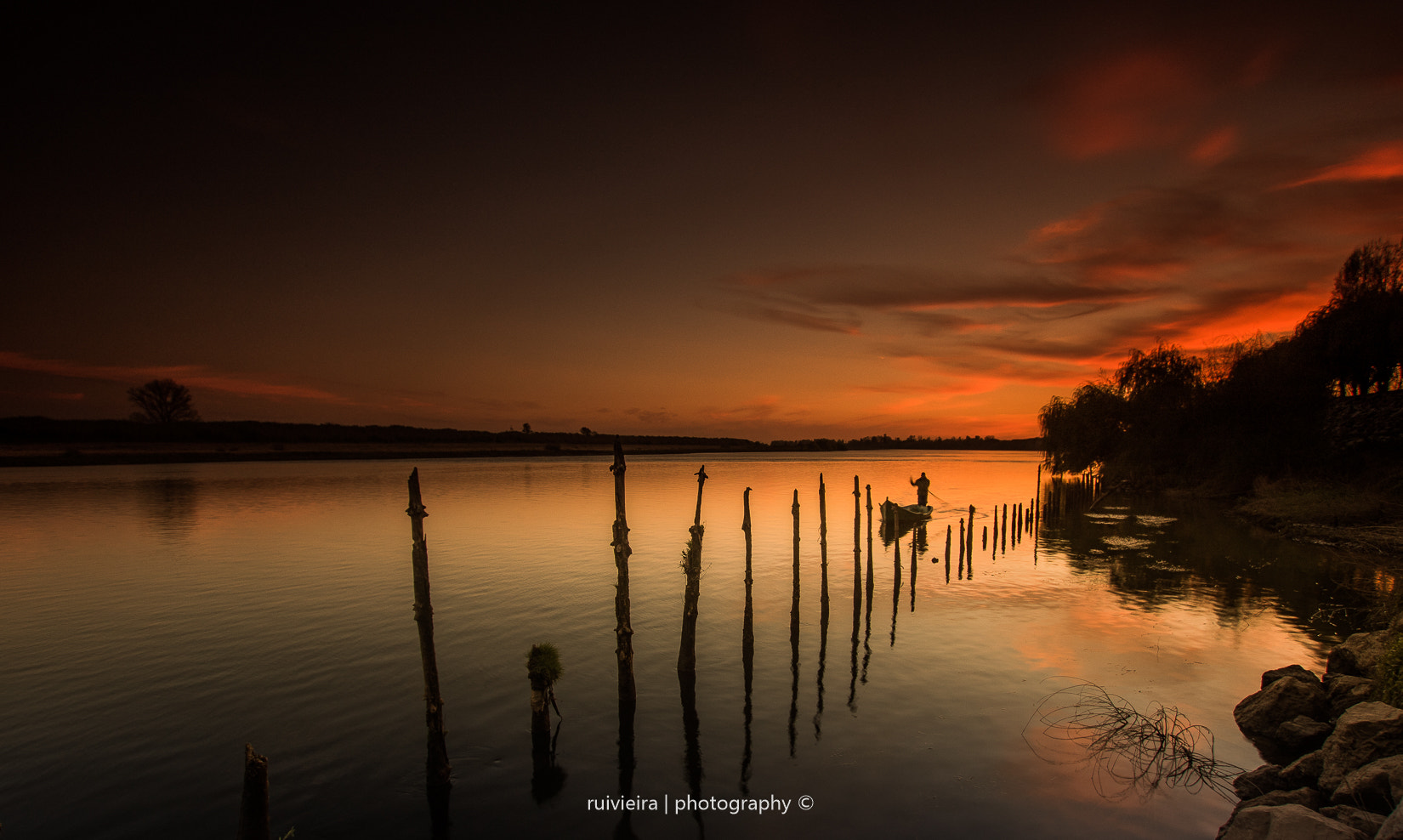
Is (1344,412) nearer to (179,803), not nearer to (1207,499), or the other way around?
(1207,499)

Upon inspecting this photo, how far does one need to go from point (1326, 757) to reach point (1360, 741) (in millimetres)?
601

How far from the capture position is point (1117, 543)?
35.2 m

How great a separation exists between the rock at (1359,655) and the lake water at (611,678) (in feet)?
5.96

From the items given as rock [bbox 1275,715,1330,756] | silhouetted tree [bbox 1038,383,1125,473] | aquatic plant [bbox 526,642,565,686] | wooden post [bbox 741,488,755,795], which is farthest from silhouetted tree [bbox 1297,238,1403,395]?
aquatic plant [bbox 526,642,565,686]

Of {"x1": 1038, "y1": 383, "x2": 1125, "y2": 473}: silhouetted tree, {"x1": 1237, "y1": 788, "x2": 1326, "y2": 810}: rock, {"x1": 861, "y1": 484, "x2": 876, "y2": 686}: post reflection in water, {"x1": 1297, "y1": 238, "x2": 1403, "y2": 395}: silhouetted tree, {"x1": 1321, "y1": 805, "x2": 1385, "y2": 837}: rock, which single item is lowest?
{"x1": 861, "y1": 484, "x2": 876, "y2": 686}: post reflection in water

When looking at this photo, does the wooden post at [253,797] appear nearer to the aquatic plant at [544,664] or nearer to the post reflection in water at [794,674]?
the aquatic plant at [544,664]

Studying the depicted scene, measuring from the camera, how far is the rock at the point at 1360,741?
8.57 m

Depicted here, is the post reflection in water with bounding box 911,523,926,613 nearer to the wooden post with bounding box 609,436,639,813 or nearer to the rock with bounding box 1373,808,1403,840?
the wooden post with bounding box 609,436,639,813

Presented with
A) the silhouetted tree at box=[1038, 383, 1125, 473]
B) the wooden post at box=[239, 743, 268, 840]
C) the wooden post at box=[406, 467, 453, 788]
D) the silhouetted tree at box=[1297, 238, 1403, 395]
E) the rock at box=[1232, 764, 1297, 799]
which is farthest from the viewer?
the silhouetted tree at box=[1038, 383, 1125, 473]

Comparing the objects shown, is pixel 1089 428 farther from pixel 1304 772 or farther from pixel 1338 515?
pixel 1304 772

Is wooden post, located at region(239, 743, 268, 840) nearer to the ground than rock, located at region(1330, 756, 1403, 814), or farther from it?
farther from it

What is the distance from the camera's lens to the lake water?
10.3 meters

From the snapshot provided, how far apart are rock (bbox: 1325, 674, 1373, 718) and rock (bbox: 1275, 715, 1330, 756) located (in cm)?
48

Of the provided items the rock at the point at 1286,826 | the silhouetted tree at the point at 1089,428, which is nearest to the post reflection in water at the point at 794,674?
the rock at the point at 1286,826
